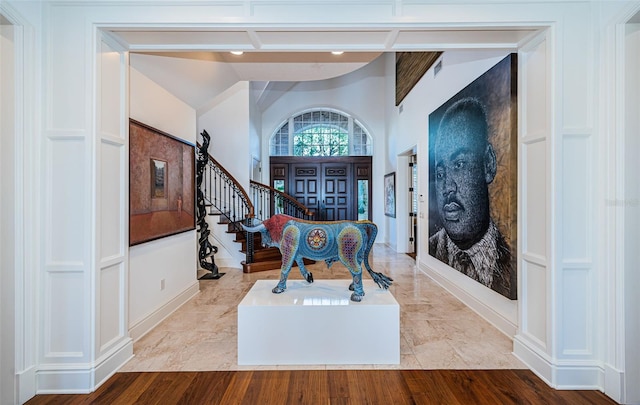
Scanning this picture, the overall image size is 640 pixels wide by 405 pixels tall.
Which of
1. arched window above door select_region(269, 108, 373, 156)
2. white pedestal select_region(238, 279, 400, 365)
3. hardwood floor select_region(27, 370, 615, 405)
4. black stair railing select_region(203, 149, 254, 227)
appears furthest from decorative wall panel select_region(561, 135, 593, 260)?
arched window above door select_region(269, 108, 373, 156)

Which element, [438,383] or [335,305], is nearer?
[438,383]

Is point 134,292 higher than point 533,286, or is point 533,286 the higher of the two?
point 533,286

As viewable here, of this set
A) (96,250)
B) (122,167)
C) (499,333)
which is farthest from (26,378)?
(499,333)

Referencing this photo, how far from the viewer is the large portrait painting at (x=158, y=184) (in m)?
2.77

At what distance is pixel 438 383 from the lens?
2.15 m

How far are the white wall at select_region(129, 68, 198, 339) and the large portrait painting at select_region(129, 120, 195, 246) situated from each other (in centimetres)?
12

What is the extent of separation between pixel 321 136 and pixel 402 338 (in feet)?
23.3

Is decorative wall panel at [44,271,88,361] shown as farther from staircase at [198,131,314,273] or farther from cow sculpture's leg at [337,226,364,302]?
staircase at [198,131,314,273]

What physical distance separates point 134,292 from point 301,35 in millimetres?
2613

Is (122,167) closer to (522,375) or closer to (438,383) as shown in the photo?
(438,383)

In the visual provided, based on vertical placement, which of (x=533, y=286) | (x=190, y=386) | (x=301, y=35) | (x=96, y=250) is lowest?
(x=190, y=386)

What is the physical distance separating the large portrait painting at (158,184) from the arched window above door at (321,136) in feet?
17.1

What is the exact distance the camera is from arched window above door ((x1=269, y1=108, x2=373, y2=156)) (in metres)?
9.12

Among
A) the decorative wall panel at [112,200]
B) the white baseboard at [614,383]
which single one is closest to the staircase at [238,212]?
the decorative wall panel at [112,200]
